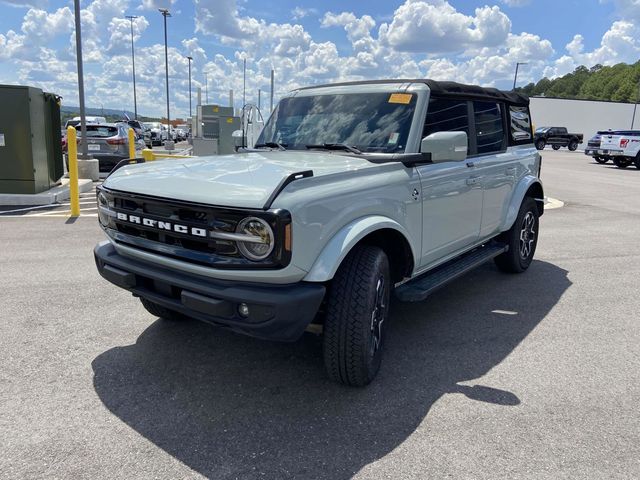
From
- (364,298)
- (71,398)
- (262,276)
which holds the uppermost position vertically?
(262,276)

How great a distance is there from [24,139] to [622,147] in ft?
76.8

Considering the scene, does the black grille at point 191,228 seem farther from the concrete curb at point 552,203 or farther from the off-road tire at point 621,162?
the off-road tire at point 621,162

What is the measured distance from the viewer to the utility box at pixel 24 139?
9.38 metres

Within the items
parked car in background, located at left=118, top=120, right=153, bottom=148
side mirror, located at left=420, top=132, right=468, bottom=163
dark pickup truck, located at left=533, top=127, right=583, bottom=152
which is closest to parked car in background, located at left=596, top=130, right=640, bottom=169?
dark pickup truck, located at left=533, top=127, right=583, bottom=152

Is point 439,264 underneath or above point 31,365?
above

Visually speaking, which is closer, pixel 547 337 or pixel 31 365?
pixel 31 365

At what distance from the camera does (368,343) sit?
10.1ft

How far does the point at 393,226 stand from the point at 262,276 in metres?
1.03

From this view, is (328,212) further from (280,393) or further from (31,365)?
(31,365)

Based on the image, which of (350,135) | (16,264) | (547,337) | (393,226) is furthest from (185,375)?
(16,264)

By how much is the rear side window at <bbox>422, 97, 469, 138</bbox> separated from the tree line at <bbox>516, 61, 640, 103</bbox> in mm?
91323

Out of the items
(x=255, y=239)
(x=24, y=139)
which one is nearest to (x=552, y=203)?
(x=255, y=239)

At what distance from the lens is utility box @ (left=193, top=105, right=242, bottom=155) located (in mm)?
18672

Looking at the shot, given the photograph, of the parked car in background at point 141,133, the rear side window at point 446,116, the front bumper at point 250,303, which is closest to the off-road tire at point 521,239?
the rear side window at point 446,116
